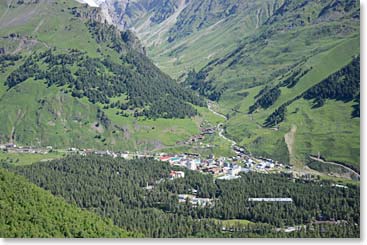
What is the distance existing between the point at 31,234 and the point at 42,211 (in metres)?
3.62

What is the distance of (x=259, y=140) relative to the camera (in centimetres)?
6931

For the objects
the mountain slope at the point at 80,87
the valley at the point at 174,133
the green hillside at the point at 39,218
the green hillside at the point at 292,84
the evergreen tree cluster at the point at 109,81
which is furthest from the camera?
the evergreen tree cluster at the point at 109,81

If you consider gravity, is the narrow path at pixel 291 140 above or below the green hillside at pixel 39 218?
above

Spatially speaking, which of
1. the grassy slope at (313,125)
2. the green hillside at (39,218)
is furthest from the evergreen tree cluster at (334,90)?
the green hillside at (39,218)

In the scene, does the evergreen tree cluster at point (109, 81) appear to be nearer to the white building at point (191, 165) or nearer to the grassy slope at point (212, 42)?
the white building at point (191, 165)

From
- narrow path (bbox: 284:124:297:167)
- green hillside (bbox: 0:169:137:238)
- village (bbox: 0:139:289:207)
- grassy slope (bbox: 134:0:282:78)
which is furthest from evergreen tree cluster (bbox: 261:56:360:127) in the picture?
grassy slope (bbox: 134:0:282:78)

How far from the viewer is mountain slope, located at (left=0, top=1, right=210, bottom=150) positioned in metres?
73.2

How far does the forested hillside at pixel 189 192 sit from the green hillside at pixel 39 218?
390cm

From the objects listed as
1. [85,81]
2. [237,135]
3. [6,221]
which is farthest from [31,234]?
[85,81]

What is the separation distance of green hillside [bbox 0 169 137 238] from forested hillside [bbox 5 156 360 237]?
3901 millimetres

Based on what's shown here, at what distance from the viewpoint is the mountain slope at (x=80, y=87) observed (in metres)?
73.2

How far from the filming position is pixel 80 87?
8306 cm

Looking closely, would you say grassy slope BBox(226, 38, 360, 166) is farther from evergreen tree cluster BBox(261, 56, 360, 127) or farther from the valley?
evergreen tree cluster BBox(261, 56, 360, 127)

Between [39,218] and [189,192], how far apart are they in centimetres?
1978
